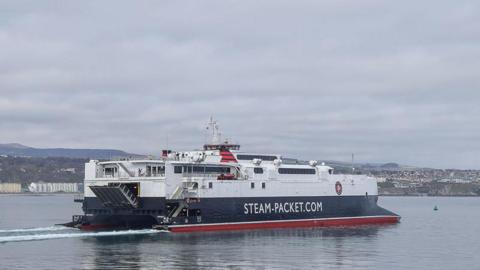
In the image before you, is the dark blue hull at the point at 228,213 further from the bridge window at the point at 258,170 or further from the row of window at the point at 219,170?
the row of window at the point at 219,170

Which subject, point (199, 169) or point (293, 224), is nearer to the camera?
point (199, 169)

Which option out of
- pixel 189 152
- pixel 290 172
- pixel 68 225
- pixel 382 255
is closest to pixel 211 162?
pixel 189 152

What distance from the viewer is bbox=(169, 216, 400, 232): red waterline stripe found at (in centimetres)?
5820

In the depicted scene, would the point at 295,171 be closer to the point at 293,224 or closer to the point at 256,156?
the point at 256,156

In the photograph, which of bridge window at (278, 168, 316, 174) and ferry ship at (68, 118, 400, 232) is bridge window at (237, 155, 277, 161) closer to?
ferry ship at (68, 118, 400, 232)

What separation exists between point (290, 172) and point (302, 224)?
14.0 feet

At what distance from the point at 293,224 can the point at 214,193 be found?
28.2ft

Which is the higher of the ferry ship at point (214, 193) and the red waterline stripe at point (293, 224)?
the ferry ship at point (214, 193)

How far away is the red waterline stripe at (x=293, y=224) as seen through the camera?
191 ft

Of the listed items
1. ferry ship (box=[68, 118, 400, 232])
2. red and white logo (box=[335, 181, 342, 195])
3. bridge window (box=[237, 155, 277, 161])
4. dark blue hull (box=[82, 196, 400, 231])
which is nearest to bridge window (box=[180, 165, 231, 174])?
ferry ship (box=[68, 118, 400, 232])

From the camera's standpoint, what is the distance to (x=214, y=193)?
59656 mm

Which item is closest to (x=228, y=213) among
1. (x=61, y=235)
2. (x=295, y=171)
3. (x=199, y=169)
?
(x=199, y=169)

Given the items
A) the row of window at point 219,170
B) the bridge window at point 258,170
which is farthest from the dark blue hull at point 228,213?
the row of window at point 219,170

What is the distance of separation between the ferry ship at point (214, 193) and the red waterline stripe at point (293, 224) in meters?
0.08
